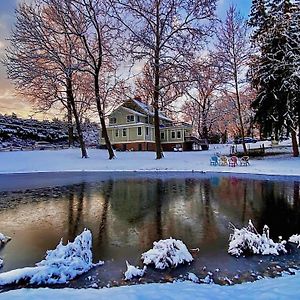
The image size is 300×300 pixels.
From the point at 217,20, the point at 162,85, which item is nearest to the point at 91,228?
the point at 162,85

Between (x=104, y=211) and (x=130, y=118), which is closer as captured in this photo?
(x=104, y=211)

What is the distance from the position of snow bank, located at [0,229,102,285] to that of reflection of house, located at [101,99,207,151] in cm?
3758

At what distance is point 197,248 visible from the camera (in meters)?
6.02

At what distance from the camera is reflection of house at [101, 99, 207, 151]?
43.4 meters

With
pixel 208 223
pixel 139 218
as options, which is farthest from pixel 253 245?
pixel 139 218

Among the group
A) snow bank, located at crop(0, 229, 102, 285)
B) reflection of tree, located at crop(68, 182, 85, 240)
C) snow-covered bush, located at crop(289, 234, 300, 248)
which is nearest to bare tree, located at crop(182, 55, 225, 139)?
reflection of tree, located at crop(68, 182, 85, 240)

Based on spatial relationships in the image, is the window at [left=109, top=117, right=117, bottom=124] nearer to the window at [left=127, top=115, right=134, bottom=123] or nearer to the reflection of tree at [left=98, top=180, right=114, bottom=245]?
the window at [left=127, top=115, right=134, bottom=123]

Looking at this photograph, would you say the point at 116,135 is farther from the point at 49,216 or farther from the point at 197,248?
the point at 197,248

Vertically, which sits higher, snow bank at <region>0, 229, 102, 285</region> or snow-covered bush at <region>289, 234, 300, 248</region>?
snow bank at <region>0, 229, 102, 285</region>

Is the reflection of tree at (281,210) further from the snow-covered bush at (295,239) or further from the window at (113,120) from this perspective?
the window at (113,120)

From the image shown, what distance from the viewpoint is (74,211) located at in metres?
9.32

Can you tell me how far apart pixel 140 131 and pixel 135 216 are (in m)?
34.9

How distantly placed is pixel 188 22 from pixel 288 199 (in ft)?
57.7

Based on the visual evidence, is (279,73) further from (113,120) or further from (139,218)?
(113,120)
